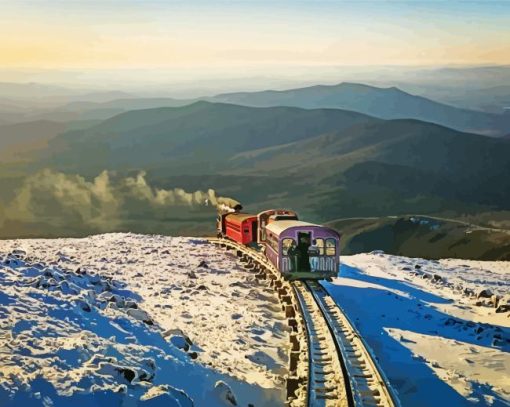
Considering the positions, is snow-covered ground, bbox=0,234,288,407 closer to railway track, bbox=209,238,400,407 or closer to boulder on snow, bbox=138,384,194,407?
boulder on snow, bbox=138,384,194,407

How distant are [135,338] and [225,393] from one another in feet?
13.1

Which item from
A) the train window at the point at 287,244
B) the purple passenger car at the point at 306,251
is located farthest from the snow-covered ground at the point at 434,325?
the train window at the point at 287,244

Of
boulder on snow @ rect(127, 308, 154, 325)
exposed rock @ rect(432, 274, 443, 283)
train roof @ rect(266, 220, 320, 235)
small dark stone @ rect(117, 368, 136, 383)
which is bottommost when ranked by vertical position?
exposed rock @ rect(432, 274, 443, 283)

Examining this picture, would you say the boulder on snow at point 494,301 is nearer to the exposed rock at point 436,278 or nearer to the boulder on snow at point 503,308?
the boulder on snow at point 503,308

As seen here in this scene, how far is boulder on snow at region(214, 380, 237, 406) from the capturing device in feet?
53.3

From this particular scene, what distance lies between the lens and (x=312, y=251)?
103 ft

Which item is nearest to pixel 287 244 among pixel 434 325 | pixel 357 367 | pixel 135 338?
pixel 434 325

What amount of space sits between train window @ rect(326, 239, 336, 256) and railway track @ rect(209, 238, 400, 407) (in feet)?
11.1

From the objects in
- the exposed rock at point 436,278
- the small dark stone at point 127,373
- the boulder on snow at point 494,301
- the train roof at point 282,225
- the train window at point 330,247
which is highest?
the train roof at point 282,225

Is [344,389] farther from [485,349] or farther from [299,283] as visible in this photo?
[299,283]

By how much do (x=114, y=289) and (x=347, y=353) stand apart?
1118 cm

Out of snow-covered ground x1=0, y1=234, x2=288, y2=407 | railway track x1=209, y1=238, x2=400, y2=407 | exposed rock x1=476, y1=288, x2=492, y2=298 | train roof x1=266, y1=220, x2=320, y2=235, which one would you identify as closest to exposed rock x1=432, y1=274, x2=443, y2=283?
exposed rock x1=476, y1=288, x2=492, y2=298

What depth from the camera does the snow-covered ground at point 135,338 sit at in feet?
46.4

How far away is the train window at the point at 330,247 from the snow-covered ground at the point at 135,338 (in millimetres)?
3355
